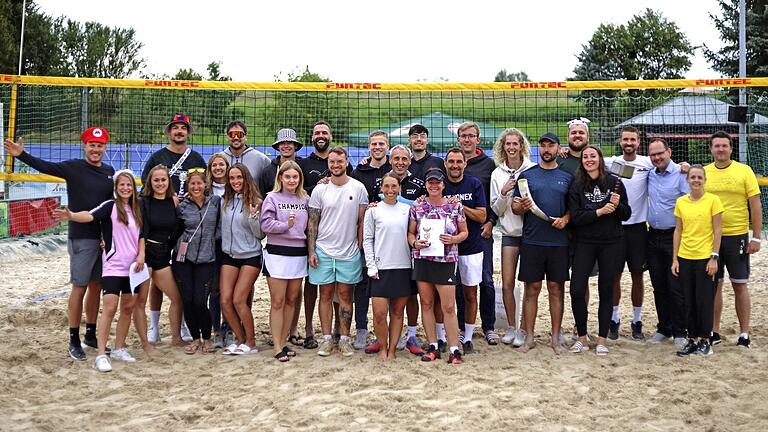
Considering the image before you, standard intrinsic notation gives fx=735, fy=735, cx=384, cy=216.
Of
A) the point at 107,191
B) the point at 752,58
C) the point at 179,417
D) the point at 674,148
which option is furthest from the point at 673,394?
the point at 752,58

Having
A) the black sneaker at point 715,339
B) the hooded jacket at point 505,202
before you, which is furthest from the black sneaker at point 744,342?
the hooded jacket at point 505,202

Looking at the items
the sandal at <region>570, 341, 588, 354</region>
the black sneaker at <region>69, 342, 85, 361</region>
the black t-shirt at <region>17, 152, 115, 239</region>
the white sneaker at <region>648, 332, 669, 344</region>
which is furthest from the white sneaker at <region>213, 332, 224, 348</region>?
the white sneaker at <region>648, 332, 669, 344</region>

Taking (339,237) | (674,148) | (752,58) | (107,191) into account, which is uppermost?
(752,58)

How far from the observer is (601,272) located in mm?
5742

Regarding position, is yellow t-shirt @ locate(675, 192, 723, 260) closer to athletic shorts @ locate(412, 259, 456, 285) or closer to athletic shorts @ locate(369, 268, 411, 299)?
athletic shorts @ locate(412, 259, 456, 285)

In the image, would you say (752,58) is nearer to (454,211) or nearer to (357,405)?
(454,211)

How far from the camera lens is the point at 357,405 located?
14.6 ft

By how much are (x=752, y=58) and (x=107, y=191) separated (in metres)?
23.6

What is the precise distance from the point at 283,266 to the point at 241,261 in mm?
368

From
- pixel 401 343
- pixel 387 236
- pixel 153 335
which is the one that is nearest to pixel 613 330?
pixel 401 343

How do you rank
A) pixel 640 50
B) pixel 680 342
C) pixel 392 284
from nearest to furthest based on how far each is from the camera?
pixel 392 284 < pixel 680 342 < pixel 640 50


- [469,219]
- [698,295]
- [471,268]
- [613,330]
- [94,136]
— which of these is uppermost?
[94,136]

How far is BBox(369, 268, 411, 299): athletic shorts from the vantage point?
5477 millimetres

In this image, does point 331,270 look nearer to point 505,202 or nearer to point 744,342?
point 505,202
